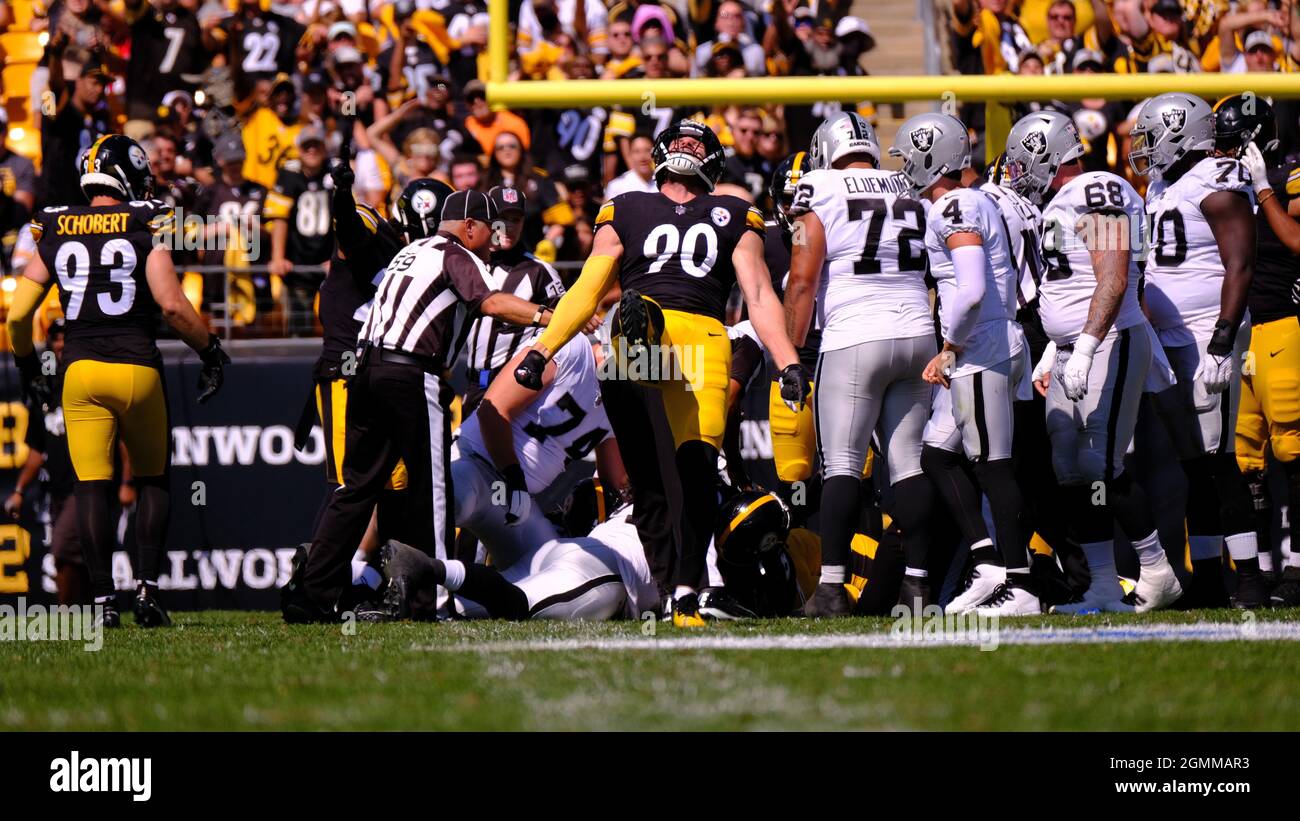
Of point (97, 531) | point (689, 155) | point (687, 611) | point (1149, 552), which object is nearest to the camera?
point (687, 611)

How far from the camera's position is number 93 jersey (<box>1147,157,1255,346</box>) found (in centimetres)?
723

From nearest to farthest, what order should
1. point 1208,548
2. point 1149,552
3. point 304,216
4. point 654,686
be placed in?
point 654,686 < point 1149,552 < point 1208,548 < point 304,216

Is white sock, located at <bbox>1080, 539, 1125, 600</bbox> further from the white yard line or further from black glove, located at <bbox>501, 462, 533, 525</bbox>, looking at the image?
black glove, located at <bbox>501, 462, 533, 525</bbox>

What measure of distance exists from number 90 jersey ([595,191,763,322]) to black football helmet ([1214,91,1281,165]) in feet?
7.56

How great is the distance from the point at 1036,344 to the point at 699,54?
460 cm

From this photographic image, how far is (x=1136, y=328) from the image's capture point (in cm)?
684

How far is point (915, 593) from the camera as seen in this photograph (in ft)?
22.3

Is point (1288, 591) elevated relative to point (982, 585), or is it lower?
lower

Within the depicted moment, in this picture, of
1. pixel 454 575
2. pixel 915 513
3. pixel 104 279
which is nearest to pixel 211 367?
pixel 104 279

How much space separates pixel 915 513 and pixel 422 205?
2795 millimetres

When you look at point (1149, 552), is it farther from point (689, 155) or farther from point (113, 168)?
point (113, 168)

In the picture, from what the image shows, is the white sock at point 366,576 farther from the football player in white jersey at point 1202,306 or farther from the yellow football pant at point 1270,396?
the yellow football pant at point 1270,396

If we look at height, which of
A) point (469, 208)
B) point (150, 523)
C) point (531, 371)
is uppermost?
point (469, 208)
